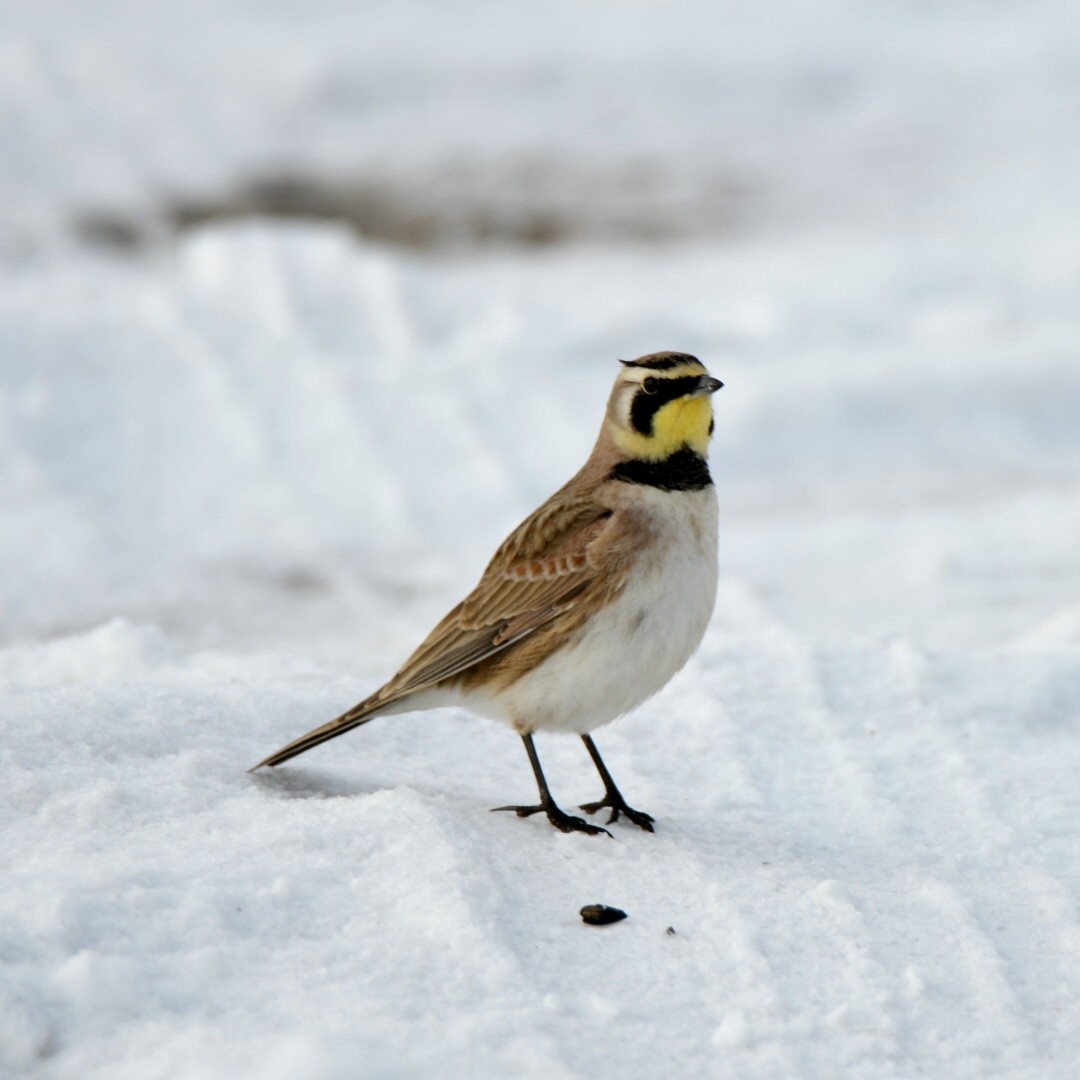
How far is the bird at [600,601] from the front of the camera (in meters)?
4.33

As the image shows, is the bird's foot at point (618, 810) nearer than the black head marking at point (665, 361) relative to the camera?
Yes

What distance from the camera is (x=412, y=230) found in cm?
1225

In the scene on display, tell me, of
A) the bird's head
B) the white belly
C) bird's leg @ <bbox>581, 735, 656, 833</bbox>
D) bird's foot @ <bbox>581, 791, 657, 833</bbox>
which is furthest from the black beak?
bird's foot @ <bbox>581, 791, 657, 833</bbox>

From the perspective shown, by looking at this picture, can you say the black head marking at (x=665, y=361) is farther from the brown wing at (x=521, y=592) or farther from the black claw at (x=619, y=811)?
the black claw at (x=619, y=811)

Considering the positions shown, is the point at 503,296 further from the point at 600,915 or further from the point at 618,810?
the point at 600,915

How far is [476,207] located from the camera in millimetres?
12656

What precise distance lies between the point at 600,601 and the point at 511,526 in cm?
356

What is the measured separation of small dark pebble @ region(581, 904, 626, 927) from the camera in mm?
3662

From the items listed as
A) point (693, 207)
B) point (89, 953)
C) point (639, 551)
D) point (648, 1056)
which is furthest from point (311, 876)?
point (693, 207)

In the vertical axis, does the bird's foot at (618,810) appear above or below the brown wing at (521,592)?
below

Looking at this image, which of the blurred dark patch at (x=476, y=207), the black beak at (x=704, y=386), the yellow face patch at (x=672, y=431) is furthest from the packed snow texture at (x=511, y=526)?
the black beak at (x=704, y=386)

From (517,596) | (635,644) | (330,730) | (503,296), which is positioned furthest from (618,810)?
(503,296)

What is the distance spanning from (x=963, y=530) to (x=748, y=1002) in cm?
478

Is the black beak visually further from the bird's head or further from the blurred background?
the blurred background
